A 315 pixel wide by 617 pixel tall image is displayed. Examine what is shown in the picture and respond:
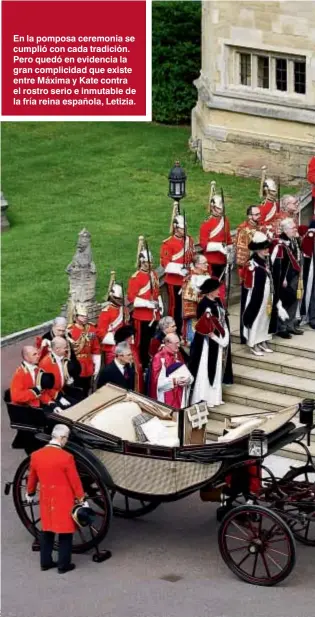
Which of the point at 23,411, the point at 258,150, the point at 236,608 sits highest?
the point at 258,150

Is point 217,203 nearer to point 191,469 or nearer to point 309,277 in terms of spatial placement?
point 309,277

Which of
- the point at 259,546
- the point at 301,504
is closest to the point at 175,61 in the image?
the point at 301,504

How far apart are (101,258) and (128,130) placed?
570cm

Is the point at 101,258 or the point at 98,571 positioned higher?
the point at 101,258

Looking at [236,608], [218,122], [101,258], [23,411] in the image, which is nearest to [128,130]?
[218,122]

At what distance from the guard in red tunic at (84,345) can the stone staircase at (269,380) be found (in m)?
1.47

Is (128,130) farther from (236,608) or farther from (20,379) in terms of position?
(236,608)

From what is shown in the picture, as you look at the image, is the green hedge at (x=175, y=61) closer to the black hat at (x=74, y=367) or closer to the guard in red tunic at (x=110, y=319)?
the guard in red tunic at (x=110, y=319)

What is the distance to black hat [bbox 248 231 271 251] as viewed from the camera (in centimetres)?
2277

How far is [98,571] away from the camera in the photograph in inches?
762

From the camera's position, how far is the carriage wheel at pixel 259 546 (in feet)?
61.2

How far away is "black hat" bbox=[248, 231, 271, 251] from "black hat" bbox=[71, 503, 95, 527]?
488cm

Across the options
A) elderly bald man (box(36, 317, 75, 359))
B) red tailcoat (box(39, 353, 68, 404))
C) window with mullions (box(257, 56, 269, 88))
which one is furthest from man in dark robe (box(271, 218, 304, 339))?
window with mullions (box(257, 56, 269, 88))

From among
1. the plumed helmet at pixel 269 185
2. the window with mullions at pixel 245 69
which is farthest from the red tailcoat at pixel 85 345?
the window with mullions at pixel 245 69
